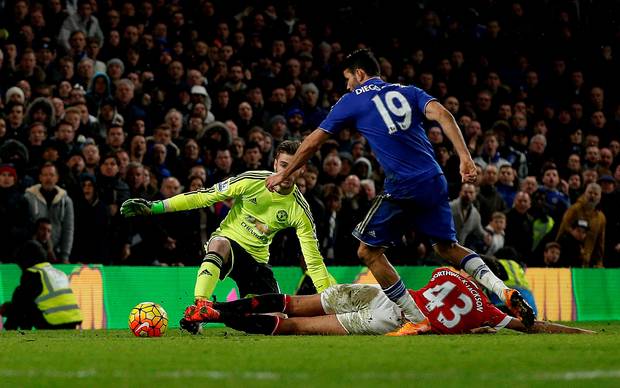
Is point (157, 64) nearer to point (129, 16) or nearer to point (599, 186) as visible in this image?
point (129, 16)

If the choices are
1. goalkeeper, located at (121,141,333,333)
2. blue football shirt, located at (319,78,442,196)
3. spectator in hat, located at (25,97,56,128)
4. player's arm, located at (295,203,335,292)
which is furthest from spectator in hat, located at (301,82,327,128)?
blue football shirt, located at (319,78,442,196)

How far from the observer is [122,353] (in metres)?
8.04

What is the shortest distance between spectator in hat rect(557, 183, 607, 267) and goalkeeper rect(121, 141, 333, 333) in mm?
7628

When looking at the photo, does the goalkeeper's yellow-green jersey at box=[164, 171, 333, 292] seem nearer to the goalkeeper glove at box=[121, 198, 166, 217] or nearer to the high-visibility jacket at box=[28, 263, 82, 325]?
the goalkeeper glove at box=[121, 198, 166, 217]

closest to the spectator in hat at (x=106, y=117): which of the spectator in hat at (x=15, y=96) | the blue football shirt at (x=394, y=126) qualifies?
the spectator in hat at (x=15, y=96)

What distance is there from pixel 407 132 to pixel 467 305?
162 centimetres

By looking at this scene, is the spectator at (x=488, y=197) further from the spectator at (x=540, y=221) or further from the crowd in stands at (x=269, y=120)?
the spectator at (x=540, y=221)

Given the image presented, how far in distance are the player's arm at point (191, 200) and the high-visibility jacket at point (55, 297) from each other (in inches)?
79.1

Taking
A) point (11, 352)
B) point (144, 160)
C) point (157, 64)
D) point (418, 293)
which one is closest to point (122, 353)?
point (11, 352)

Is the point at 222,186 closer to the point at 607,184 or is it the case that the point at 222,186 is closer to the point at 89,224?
the point at 89,224

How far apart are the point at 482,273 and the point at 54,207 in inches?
234

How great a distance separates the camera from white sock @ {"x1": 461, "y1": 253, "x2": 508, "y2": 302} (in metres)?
9.80

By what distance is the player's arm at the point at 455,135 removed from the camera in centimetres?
922

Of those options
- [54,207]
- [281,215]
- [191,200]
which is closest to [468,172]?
[281,215]
